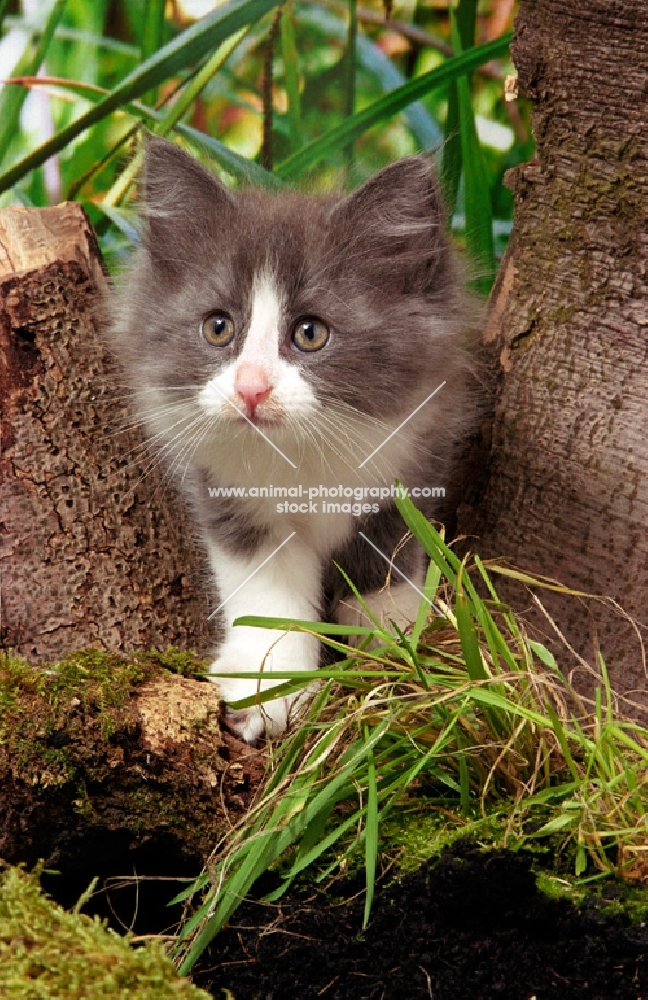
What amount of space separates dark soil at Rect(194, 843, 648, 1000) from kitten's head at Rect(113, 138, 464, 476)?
652mm

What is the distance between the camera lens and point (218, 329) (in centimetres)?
150

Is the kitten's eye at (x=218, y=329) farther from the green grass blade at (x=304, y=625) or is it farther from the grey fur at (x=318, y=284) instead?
the green grass blade at (x=304, y=625)

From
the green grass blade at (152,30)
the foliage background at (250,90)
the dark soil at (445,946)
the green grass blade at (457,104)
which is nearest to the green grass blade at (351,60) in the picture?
the foliage background at (250,90)

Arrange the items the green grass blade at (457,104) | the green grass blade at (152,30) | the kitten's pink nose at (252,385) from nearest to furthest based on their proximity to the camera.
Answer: the kitten's pink nose at (252,385) → the green grass blade at (457,104) → the green grass blade at (152,30)

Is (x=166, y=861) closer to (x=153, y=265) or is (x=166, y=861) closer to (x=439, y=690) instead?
(x=439, y=690)

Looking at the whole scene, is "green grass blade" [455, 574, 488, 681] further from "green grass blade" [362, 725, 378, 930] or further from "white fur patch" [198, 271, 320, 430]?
"white fur patch" [198, 271, 320, 430]

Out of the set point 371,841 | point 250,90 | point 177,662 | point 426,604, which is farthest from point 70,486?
point 250,90

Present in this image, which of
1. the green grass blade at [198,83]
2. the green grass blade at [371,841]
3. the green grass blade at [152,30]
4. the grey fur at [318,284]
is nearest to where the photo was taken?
the green grass blade at [371,841]

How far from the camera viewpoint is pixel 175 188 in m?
1.59

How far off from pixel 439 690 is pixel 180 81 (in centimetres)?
168

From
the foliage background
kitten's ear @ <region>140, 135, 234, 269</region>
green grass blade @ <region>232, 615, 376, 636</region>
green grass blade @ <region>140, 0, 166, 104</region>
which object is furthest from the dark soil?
green grass blade @ <region>140, 0, 166, 104</region>

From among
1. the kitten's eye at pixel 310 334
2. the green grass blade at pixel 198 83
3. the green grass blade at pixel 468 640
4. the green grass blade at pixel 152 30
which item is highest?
the green grass blade at pixel 152 30

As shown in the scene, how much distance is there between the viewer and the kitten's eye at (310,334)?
57.6 inches

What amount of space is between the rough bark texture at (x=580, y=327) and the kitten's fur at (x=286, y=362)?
0.23m
